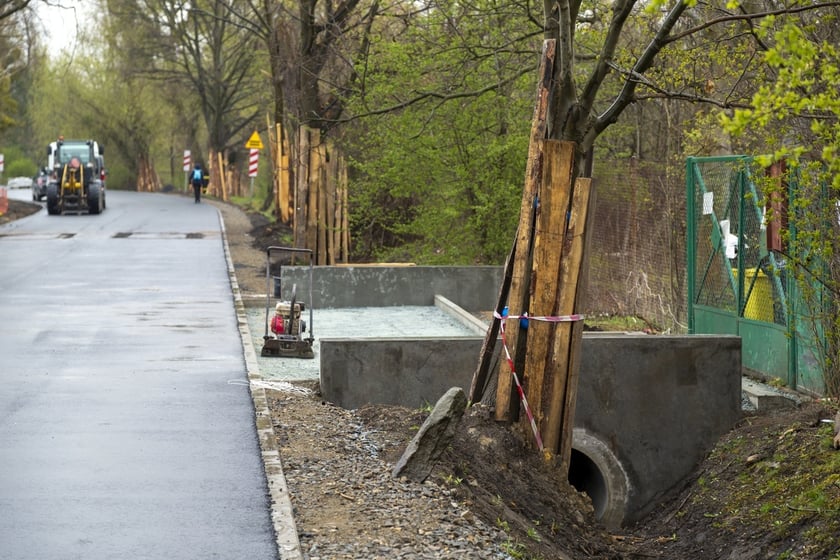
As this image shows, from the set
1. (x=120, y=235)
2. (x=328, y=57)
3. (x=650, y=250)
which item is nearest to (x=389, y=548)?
(x=650, y=250)

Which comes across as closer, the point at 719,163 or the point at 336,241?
the point at 719,163

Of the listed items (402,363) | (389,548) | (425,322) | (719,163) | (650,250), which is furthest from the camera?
(425,322)

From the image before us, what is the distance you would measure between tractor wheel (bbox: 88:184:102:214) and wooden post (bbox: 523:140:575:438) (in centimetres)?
3828

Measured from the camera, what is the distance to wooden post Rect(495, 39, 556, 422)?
10344mm

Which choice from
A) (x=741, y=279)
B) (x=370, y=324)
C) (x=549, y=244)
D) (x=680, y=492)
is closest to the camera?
(x=549, y=244)

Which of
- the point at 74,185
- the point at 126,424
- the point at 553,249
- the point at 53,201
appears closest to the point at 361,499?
the point at 553,249

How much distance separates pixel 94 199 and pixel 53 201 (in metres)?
1.43

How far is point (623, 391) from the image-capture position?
13.1m

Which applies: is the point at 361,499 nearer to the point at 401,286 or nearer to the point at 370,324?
the point at 370,324

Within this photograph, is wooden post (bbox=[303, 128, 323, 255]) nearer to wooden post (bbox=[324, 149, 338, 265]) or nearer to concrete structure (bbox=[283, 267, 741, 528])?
wooden post (bbox=[324, 149, 338, 265])

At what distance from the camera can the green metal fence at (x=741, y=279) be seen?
1326 centimetres

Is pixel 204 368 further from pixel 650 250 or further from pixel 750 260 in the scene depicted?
pixel 650 250

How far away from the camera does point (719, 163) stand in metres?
15.3

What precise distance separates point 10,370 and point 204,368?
6.90 feet
